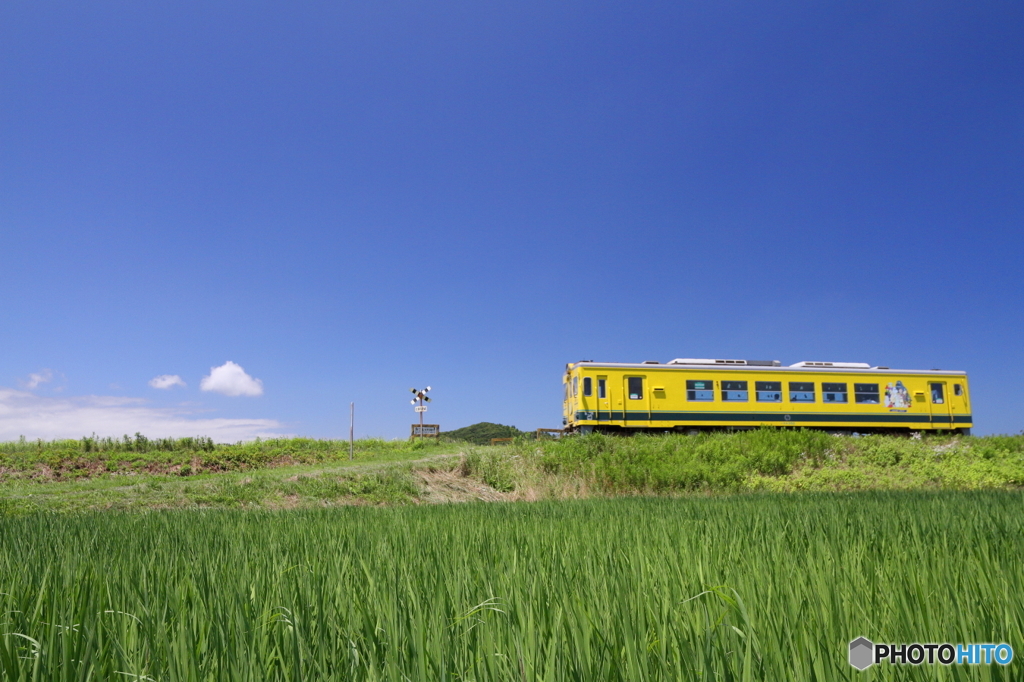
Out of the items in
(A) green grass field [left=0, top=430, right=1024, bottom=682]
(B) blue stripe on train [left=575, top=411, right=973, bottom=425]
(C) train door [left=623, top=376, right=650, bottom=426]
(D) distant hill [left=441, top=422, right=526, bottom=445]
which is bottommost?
(D) distant hill [left=441, top=422, right=526, bottom=445]

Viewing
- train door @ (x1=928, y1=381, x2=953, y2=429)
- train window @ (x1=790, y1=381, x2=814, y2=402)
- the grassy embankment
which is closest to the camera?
the grassy embankment

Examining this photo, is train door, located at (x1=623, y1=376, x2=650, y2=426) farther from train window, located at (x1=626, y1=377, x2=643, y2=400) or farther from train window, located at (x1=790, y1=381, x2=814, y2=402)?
train window, located at (x1=790, y1=381, x2=814, y2=402)

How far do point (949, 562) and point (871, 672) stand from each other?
144cm

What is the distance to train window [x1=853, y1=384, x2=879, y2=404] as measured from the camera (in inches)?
776

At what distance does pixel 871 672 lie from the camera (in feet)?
3.34

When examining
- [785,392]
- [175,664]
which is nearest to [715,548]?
[175,664]

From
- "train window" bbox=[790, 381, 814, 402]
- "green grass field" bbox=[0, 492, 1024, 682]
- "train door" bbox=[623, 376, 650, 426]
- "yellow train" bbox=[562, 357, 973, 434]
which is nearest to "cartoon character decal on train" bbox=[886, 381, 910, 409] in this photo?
"yellow train" bbox=[562, 357, 973, 434]

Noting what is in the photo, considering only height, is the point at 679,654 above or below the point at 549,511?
above

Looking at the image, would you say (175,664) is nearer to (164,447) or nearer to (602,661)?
(602,661)

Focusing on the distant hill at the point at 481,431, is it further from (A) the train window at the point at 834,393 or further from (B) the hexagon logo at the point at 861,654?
(B) the hexagon logo at the point at 861,654

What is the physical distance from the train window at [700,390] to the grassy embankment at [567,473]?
4600 millimetres

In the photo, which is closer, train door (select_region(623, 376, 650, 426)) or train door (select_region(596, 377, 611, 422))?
train door (select_region(596, 377, 611, 422))

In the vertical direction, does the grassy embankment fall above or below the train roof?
below

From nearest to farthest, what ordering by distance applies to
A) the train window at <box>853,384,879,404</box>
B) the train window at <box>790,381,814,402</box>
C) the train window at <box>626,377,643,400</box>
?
the train window at <box>626,377,643,400</box>
the train window at <box>790,381,814,402</box>
the train window at <box>853,384,879,404</box>
